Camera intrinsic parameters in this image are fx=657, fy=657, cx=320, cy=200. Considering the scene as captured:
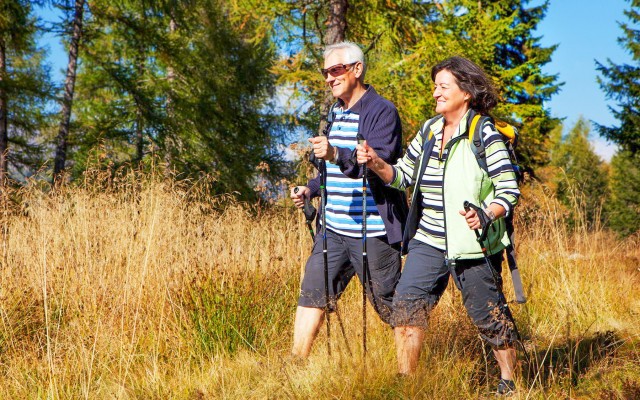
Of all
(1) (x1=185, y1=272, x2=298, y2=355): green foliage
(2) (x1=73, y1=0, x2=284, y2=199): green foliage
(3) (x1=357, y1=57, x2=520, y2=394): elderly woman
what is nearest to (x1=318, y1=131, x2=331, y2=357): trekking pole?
(3) (x1=357, y1=57, x2=520, y2=394): elderly woman

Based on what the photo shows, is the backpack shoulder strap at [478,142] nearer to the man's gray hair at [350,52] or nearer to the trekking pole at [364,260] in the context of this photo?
the trekking pole at [364,260]

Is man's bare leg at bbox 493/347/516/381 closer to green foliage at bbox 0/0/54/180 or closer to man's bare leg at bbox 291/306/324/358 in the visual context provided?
man's bare leg at bbox 291/306/324/358

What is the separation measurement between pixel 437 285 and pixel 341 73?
122 cm

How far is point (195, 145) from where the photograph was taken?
19625mm

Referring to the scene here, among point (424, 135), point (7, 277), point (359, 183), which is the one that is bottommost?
point (7, 277)

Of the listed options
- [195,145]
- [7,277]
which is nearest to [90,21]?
[195,145]

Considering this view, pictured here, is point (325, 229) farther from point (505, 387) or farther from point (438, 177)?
point (505, 387)

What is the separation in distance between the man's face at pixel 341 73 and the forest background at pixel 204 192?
56.7 inches

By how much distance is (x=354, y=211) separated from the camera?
3.48m

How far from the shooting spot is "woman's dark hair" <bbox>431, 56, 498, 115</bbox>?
3223 millimetres

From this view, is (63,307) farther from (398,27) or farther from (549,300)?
(398,27)

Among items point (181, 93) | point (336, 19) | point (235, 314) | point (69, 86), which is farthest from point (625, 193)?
point (235, 314)

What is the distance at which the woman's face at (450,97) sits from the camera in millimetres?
3230

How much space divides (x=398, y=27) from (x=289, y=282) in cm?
714
